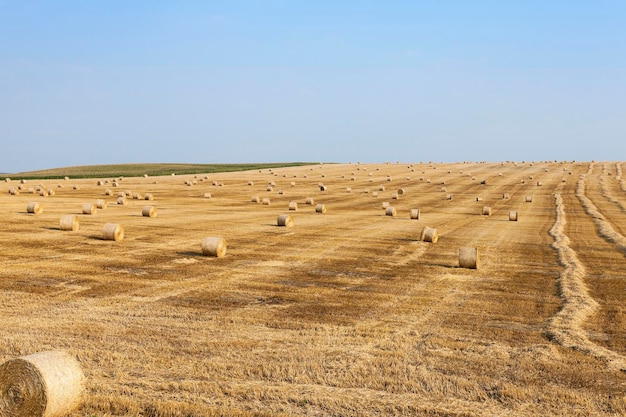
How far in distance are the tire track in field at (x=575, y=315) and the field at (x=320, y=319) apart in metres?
0.06

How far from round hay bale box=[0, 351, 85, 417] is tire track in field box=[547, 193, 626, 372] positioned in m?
8.98

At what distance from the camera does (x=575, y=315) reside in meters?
15.3

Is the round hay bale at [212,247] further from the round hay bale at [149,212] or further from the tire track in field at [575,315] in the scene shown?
the round hay bale at [149,212]

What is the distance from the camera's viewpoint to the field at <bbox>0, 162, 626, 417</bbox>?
10266mm

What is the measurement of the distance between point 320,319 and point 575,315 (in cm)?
591

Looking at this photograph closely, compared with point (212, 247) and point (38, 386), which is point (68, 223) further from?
point (38, 386)

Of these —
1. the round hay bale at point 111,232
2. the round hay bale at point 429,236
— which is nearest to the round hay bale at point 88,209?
the round hay bale at point 111,232

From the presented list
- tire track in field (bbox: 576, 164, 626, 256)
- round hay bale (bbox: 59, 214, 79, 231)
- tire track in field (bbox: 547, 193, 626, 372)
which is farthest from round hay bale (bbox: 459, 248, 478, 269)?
round hay bale (bbox: 59, 214, 79, 231)

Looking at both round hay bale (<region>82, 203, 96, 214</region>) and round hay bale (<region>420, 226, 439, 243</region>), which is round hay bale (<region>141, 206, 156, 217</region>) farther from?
round hay bale (<region>420, 226, 439, 243</region>)

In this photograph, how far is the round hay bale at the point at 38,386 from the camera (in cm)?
877

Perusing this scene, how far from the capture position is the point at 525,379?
1108 cm

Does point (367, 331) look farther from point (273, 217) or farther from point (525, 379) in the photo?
point (273, 217)

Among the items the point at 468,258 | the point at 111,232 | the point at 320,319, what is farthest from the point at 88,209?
the point at 320,319

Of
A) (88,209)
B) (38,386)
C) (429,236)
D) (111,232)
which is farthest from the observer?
(88,209)
